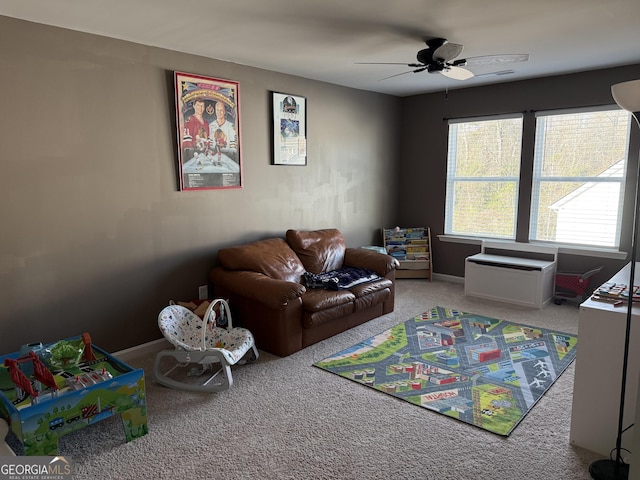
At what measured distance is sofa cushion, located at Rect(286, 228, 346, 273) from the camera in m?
4.48

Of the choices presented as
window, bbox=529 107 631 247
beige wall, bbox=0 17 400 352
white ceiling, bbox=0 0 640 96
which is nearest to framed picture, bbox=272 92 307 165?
beige wall, bbox=0 17 400 352

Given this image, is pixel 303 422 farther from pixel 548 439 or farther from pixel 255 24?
pixel 255 24

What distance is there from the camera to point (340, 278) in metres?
4.21

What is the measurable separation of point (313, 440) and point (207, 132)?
2631mm

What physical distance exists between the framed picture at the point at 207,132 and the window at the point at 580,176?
11.0 ft

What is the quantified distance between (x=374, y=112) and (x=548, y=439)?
4.28 metres

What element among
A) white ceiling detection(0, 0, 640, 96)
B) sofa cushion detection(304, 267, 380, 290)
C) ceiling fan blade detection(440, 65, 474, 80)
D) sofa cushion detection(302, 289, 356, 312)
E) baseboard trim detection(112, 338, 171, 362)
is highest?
white ceiling detection(0, 0, 640, 96)

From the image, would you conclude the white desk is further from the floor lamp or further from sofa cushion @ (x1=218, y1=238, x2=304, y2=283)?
sofa cushion @ (x1=218, y1=238, x2=304, y2=283)

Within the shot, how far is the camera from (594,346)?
2.29 m

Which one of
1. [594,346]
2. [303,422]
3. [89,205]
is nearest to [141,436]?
[303,422]

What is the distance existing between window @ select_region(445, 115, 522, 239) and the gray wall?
10 cm

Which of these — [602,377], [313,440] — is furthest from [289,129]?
[602,377]

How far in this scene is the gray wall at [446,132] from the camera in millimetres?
4582

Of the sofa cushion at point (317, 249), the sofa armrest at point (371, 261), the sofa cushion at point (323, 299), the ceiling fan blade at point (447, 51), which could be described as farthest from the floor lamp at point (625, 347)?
the sofa cushion at point (317, 249)
